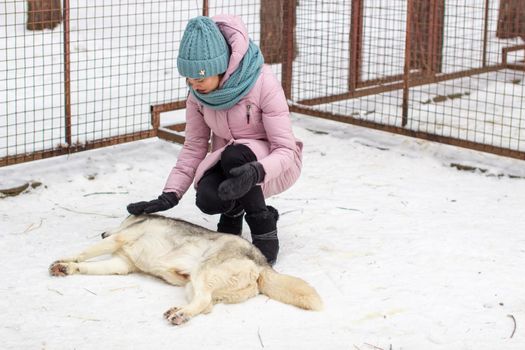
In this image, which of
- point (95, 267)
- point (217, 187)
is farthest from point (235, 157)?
point (95, 267)

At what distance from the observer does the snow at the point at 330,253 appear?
421 cm

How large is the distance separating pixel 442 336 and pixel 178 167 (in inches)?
71.1

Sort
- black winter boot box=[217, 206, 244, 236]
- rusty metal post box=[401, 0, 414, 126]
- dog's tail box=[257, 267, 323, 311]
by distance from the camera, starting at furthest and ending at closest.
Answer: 1. rusty metal post box=[401, 0, 414, 126]
2. black winter boot box=[217, 206, 244, 236]
3. dog's tail box=[257, 267, 323, 311]

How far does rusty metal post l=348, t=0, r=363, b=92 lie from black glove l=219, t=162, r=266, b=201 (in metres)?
3.81

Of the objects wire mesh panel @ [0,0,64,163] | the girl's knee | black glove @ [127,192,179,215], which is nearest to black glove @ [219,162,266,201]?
the girl's knee

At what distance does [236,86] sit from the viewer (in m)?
4.93

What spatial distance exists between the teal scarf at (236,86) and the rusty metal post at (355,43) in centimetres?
342

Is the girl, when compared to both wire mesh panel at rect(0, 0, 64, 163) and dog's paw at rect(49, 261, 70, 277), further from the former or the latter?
wire mesh panel at rect(0, 0, 64, 163)

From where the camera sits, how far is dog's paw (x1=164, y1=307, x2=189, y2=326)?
13.9 feet

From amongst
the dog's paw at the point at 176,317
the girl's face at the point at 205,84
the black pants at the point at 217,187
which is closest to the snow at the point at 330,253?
the dog's paw at the point at 176,317

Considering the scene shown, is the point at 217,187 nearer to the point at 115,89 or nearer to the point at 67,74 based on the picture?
the point at 67,74

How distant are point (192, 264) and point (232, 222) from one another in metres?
0.70

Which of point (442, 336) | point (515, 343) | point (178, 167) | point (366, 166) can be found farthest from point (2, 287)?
point (366, 166)

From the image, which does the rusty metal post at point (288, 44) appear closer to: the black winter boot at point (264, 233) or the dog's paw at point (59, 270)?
the black winter boot at point (264, 233)
